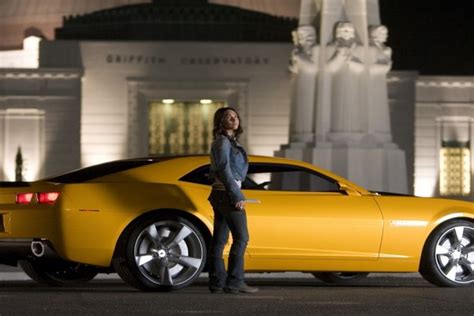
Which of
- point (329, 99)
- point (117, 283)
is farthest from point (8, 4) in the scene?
point (117, 283)

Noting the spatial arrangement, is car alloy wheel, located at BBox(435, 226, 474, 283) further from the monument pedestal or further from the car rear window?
the monument pedestal

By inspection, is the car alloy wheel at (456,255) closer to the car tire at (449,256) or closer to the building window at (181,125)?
the car tire at (449,256)

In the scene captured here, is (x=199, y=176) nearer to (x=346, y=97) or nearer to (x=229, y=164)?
(x=229, y=164)

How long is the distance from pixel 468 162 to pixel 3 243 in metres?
44.4

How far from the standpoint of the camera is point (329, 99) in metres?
33.2

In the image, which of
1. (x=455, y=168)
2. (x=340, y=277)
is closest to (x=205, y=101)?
(x=455, y=168)

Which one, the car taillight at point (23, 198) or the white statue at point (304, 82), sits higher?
the white statue at point (304, 82)

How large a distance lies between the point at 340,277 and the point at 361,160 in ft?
53.4

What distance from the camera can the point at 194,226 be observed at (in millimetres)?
14633

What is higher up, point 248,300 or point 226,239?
point 226,239

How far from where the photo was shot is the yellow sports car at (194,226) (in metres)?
14.5

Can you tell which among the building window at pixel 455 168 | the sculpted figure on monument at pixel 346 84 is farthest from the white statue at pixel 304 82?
the building window at pixel 455 168

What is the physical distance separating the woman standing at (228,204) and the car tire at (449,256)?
6.53 ft

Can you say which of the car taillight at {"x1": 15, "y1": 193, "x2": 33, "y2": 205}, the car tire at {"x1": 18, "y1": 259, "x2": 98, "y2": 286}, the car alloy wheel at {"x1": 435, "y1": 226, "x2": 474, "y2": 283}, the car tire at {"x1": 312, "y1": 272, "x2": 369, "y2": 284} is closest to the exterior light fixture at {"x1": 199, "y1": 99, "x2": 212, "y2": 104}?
the car tire at {"x1": 312, "y1": 272, "x2": 369, "y2": 284}
